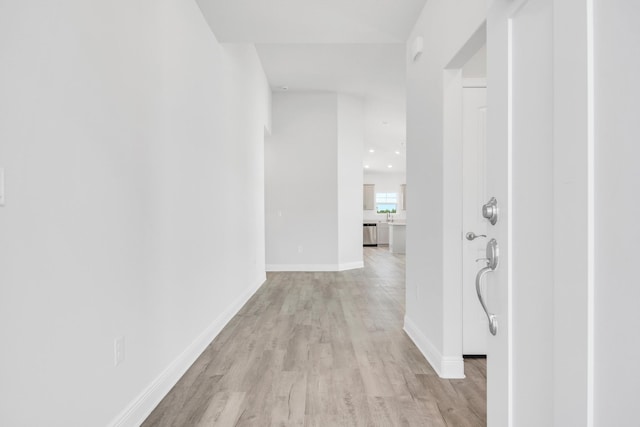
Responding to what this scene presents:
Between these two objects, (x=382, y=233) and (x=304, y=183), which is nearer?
(x=304, y=183)

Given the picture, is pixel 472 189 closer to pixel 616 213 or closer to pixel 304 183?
pixel 616 213

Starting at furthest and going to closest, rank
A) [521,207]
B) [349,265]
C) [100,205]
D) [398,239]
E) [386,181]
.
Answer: [386,181] < [398,239] < [349,265] < [100,205] < [521,207]

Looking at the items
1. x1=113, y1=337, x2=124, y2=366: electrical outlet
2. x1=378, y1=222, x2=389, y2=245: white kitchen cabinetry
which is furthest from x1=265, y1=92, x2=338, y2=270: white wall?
x1=378, y1=222, x2=389, y2=245: white kitchen cabinetry

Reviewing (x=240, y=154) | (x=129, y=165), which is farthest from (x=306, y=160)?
(x=129, y=165)

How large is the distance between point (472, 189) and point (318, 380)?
1598 millimetres

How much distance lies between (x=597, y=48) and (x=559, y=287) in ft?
1.29

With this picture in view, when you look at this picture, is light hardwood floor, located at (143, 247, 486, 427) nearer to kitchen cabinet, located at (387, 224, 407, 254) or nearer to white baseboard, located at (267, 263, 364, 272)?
white baseboard, located at (267, 263, 364, 272)

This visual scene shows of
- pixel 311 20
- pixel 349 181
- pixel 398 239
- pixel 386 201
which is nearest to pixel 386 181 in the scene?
pixel 386 201

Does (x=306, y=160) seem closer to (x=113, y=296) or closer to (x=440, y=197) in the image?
(x=440, y=197)

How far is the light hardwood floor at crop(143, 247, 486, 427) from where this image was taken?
1958 mm

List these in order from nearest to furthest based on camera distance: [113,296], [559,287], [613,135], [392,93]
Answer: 1. [613,135]
2. [559,287]
3. [113,296]
4. [392,93]

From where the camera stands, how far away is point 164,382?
2.18 meters

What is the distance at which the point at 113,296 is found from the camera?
1.67m

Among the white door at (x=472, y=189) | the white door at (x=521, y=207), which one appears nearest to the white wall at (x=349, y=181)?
the white door at (x=472, y=189)
